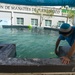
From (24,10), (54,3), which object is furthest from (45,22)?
(54,3)

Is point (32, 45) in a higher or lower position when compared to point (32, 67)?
lower

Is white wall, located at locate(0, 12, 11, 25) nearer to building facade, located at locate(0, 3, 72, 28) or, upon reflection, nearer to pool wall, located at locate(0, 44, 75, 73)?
building facade, located at locate(0, 3, 72, 28)

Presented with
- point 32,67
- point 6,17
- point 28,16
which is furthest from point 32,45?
point 28,16

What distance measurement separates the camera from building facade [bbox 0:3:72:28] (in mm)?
28234

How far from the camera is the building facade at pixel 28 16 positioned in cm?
2823

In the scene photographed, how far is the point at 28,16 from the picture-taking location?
30453 mm

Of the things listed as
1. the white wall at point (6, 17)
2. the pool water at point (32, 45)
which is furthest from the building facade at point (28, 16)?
the pool water at point (32, 45)

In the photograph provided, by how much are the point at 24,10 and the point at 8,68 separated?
27679mm

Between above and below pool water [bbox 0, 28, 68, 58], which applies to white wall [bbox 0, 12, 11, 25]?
above

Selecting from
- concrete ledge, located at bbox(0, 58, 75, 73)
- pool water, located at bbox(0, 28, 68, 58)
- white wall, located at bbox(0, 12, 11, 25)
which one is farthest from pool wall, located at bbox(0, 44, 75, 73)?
white wall, located at bbox(0, 12, 11, 25)

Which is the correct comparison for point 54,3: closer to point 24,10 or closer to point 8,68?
Result: point 8,68

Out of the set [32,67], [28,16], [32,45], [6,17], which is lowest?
[32,45]

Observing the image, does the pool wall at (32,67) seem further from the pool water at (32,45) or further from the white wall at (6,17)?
the white wall at (6,17)

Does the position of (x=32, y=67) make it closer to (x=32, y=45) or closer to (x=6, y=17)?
(x=32, y=45)
